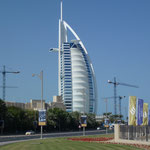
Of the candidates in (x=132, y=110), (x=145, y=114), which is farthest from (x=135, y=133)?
(x=145, y=114)

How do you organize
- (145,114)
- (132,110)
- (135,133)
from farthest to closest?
(145,114), (132,110), (135,133)

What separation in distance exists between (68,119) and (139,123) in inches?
3227

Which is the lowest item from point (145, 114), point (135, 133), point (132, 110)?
point (135, 133)

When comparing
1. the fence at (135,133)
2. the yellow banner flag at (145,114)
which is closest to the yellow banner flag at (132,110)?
the fence at (135,133)

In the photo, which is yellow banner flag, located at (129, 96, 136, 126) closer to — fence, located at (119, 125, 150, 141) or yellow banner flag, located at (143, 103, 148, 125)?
fence, located at (119, 125, 150, 141)

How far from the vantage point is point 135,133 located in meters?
44.9

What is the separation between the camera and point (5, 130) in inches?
4178

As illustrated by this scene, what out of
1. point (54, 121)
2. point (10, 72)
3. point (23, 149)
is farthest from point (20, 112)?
point (23, 149)

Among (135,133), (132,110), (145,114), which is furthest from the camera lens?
(145,114)

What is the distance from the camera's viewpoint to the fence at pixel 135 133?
43534mm

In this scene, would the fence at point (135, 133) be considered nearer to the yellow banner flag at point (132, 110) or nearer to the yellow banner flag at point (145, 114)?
the yellow banner flag at point (132, 110)

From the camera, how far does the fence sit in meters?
43.5

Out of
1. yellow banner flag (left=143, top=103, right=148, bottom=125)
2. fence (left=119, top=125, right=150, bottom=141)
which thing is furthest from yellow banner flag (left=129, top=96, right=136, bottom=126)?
yellow banner flag (left=143, top=103, right=148, bottom=125)

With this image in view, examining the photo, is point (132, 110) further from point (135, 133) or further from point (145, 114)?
point (145, 114)
